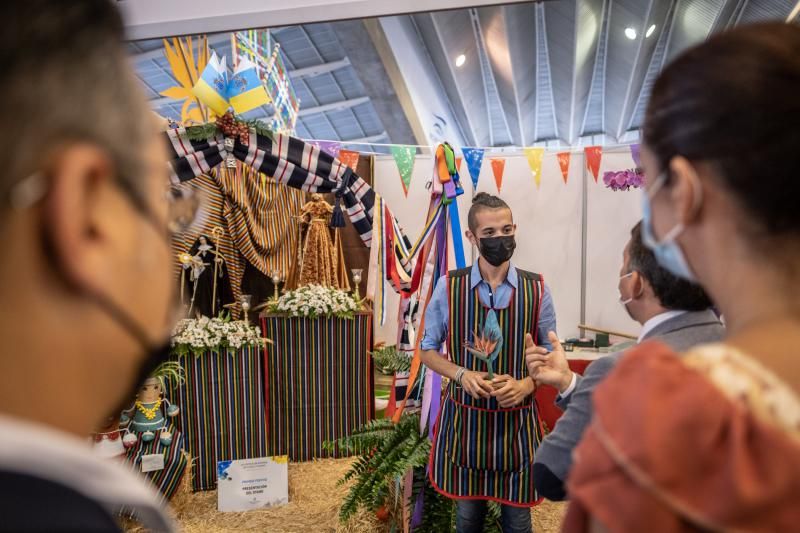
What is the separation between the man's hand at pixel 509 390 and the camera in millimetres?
2223

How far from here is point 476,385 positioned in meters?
2.21

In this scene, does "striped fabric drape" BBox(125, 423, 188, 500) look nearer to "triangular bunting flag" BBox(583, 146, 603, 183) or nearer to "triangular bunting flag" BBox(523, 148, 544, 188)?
"triangular bunting flag" BBox(523, 148, 544, 188)

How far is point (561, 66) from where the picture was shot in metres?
5.69

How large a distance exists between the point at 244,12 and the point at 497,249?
1424mm

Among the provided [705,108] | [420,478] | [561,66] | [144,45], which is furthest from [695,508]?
[144,45]

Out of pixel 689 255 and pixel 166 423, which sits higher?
pixel 689 255

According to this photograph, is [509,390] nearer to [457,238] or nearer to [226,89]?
[457,238]

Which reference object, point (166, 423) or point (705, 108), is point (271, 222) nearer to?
point (166, 423)

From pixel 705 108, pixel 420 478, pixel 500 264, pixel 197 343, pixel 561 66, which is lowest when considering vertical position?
pixel 420 478

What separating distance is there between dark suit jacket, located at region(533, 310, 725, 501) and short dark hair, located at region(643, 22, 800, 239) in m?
0.69

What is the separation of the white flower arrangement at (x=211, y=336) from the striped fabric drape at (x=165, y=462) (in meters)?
0.61

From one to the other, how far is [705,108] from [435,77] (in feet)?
21.1

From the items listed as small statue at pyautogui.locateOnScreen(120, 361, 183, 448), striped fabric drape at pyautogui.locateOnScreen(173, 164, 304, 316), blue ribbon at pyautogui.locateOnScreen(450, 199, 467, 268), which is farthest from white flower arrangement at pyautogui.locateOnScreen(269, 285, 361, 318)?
blue ribbon at pyautogui.locateOnScreen(450, 199, 467, 268)

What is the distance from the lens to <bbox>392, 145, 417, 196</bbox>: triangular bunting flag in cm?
508
